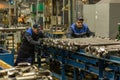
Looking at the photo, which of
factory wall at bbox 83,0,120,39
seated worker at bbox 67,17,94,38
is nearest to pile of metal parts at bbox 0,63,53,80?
seated worker at bbox 67,17,94,38

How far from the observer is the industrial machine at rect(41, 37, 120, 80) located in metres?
5.18

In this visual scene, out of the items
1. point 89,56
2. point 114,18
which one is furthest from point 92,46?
point 114,18

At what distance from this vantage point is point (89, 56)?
18.8ft

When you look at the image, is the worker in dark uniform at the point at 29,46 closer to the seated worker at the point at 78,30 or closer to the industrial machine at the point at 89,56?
the industrial machine at the point at 89,56

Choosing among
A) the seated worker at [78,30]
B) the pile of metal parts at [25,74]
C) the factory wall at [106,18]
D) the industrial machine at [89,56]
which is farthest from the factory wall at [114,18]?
the pile of metal parts at [25,74]

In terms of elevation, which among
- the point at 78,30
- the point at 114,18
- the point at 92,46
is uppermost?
the point at 114,18

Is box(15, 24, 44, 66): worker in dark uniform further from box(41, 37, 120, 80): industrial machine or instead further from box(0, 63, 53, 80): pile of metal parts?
box(0, 63, 53, 80): pile of metal parts

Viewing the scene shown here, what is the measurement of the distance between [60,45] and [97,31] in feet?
17.1

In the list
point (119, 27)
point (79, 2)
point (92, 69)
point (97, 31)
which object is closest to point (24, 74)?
point (92, 69)

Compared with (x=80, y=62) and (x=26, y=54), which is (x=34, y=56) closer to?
(x=26, y=54)

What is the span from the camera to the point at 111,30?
436 inches

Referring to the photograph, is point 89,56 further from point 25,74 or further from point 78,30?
point 78,30

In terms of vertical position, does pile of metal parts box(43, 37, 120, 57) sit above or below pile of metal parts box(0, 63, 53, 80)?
above

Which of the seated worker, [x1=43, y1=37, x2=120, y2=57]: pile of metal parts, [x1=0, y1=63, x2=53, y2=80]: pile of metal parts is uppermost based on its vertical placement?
the seated worker
